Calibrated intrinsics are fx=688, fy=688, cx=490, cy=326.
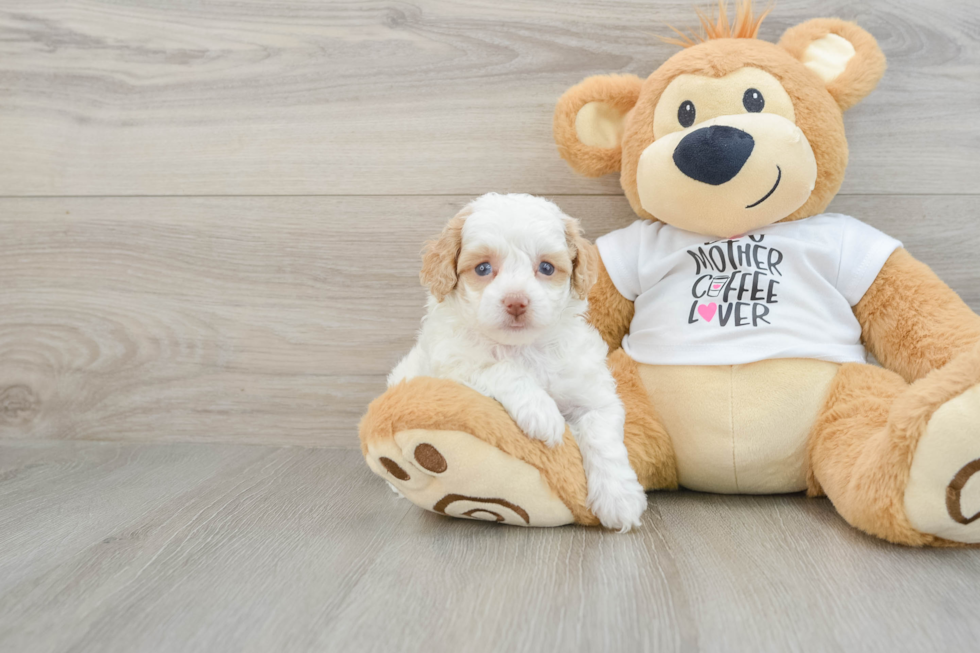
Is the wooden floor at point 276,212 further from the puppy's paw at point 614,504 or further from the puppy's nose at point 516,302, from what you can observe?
the puppy's nose at point 516,302

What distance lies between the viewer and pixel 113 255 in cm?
151

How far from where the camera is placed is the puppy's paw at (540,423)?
948 millimetres

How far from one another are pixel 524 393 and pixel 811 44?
2.56 feet

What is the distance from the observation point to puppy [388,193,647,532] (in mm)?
958

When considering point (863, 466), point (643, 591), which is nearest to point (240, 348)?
point (643, 591)

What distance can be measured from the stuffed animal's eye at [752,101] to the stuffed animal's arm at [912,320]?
0.33 meters

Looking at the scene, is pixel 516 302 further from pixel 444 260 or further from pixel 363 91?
pixel 363 91

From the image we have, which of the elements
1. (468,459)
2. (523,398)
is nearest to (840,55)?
(523,398)

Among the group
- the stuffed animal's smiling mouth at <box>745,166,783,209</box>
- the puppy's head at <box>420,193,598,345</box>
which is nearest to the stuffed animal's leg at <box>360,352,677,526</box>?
the puppy's head at <box>420,193,598,345</box>

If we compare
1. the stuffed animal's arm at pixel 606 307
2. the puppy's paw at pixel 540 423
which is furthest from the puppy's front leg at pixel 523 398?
the stuffed animal's arm at pixel 606 307

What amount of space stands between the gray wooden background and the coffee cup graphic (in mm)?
299

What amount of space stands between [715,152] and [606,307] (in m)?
0.32

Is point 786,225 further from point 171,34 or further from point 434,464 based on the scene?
point 171,34

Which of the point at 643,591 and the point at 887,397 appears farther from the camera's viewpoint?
the point at 887,397
